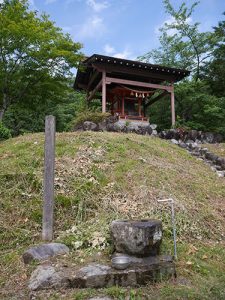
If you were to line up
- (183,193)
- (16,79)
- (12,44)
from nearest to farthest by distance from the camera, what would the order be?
(183,193)
(12,44)
(16,79)

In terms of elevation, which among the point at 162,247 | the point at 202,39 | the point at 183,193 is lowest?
the point at 162,247

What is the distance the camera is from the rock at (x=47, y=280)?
390 centimetres

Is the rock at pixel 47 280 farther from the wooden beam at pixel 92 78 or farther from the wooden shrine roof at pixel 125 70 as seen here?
the wooden beam at pixel 92 78

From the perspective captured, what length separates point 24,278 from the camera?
4.24 m

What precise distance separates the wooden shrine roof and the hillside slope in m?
7.17

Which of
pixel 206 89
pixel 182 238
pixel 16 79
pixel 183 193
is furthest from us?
pixel 206 89

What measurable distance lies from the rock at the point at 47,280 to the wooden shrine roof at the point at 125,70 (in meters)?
Answer: 12.2

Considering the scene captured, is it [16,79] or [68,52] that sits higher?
[68,52]

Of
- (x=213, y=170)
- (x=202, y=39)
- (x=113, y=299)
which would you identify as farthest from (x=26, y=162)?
(x=202, y=39)

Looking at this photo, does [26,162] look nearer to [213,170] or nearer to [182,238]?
[182,238]

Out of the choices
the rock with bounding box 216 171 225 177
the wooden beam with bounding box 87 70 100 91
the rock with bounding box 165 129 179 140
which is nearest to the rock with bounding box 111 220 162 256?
the rock with bounding box 216 171 225 177

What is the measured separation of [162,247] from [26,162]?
380 centimetres

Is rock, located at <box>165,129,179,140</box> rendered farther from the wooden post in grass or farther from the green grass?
the wooden post in grass

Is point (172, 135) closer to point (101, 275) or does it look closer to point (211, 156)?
point (211, 156)
